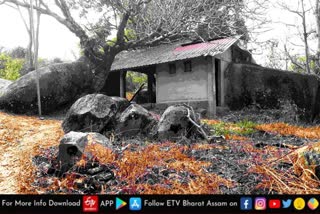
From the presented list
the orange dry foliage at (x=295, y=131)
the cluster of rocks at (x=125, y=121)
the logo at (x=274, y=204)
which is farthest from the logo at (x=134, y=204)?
the orange dry foliage at (x=295, y=131)

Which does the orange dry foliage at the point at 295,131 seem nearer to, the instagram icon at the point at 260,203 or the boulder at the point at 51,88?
the instagram icon at the point at 260,203

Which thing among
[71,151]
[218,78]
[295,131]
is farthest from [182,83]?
[71,151]

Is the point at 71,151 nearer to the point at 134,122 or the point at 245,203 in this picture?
the point at 245,203

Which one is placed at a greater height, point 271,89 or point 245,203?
point 271,89

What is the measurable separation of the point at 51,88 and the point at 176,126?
6147 millimetres

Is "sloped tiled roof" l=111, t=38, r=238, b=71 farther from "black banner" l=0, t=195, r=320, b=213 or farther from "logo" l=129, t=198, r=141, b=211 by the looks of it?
"logo" l=129, t=198, r=141, b=211

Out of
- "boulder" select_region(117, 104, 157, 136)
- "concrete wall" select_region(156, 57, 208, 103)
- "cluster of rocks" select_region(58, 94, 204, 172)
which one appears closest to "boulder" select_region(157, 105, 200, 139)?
"cluster of rocks" select_region(58, 94, 204, 172)

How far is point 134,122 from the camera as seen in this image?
5.18m

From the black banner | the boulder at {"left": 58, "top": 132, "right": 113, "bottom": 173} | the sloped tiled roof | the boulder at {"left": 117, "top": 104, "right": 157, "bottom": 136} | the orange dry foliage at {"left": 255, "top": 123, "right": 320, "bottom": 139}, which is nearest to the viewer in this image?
the black banner

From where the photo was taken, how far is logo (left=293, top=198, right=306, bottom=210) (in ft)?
4.87

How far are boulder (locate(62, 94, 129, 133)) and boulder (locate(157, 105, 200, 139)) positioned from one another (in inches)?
38.6

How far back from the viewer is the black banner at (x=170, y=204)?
146cm

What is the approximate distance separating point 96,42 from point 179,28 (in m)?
3.40

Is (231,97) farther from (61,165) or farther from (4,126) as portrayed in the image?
(61,165)
